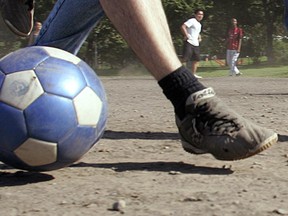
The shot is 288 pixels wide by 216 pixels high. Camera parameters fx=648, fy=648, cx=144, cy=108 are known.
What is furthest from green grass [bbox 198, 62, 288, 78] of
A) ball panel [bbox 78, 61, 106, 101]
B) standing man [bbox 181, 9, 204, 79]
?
ball panel [bbox 78, 61, 106, 101]

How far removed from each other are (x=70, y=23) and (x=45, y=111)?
1111mm

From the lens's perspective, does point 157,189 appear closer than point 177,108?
Yes

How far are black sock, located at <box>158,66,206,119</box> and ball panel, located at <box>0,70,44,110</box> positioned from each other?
22.5 inches

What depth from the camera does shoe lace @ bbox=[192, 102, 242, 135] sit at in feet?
9.04

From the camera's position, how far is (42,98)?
2.55 metres

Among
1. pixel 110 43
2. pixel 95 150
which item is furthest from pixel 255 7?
pixel 95 150

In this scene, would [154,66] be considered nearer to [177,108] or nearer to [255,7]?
[177,108]

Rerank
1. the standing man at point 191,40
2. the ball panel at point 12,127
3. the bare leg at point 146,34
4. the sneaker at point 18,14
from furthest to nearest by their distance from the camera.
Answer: the standing man at point 191,40 → the sneaker at point 18,14 → the bare leg at point 146,34 → the ball panel at point 12,127

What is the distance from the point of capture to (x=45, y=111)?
8.33 ft

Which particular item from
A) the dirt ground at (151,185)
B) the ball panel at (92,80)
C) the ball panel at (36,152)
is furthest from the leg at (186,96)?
the ball panel at (36,152)

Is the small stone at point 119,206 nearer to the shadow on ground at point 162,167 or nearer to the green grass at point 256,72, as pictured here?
the shadow on ground at point 162,167

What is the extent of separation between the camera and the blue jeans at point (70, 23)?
3.47m

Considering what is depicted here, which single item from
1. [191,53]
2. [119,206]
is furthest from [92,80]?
[191,53]

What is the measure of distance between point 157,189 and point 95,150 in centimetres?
112
